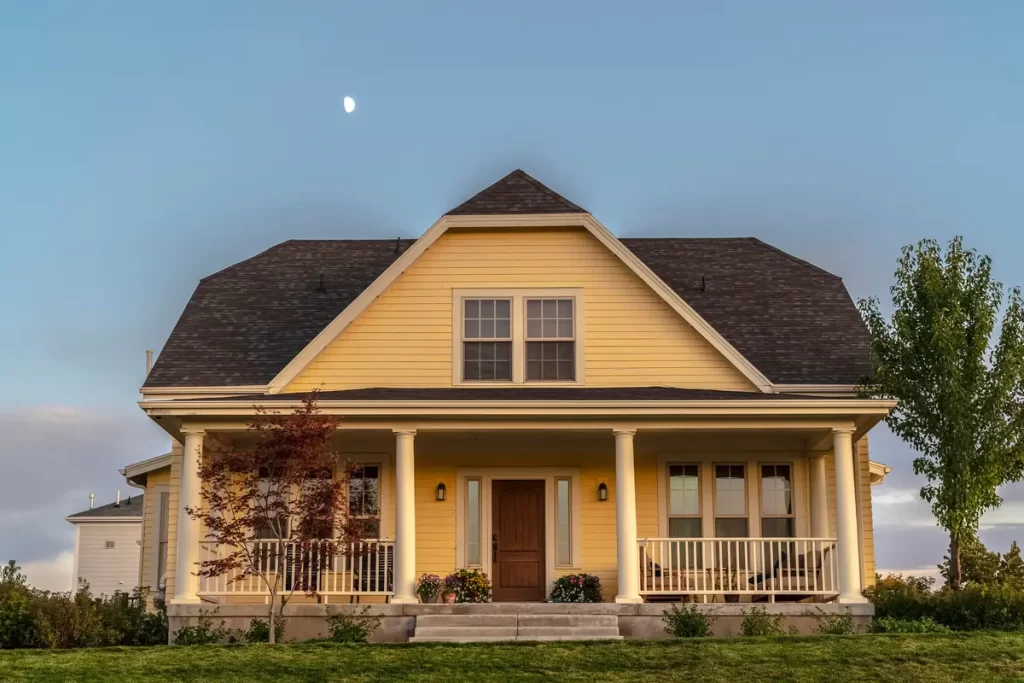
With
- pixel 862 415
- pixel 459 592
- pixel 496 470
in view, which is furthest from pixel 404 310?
pixel 862 415

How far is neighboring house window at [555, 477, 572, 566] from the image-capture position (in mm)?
19578

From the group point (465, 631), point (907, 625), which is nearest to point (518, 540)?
point (465, 631)

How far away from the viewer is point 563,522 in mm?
19766

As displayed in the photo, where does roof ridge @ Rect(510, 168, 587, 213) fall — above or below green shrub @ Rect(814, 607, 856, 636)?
above

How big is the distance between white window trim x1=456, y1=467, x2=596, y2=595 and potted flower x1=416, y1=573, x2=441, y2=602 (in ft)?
5.18

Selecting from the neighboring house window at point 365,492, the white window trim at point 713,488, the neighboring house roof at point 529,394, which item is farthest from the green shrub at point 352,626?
the white window trim at point 713,488

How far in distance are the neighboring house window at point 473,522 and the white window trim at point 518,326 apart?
1.77 metres

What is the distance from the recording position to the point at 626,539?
17.3 metres

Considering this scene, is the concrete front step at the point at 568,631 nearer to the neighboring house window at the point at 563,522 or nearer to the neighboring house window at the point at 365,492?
the neighboring house window at the point at 563,522

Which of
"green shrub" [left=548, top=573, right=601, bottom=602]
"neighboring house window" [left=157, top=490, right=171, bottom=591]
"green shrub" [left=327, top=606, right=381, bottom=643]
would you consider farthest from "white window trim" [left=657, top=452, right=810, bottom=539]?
"neighboring house window" [left=157, top=490, right=171, bottom=591]

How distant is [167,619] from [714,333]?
30.2 feet

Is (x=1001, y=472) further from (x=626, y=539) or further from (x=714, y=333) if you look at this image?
(x=626, y=539)

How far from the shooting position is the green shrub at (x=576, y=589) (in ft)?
60.6

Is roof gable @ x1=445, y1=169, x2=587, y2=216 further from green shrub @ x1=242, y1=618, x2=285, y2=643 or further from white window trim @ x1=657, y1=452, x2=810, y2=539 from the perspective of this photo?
green shrub @ x1=242, y1=618, x2=285, y2=643
